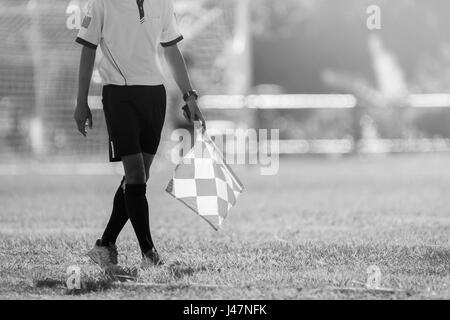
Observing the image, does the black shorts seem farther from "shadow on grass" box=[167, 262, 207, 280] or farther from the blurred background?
the blurred background

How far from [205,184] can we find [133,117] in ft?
2.57

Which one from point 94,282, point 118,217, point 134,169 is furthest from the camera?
point 118,217

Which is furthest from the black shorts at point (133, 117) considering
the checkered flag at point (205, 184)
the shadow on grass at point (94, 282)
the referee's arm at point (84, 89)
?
the shadow on grass at point (94, 282)

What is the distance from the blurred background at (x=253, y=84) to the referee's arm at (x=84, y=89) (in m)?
7.11

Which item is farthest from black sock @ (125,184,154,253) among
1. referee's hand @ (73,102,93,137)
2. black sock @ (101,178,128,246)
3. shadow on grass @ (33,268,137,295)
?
referee's hand @ (73,102,93,137)

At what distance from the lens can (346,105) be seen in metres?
23.5

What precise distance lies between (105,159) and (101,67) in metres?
→ 12.7

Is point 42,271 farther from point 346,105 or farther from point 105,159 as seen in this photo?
point 346,105

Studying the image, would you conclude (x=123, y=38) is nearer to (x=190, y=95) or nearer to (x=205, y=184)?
(x=190, y=95)

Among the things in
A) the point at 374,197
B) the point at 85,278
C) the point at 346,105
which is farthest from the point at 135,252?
the point at 346,105

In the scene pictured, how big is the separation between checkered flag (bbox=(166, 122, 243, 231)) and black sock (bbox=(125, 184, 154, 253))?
0.35 m

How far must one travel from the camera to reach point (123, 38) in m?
6.05

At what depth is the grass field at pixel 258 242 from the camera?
17.5 feet

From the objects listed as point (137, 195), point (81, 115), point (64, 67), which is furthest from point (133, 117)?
point (64, 67)
